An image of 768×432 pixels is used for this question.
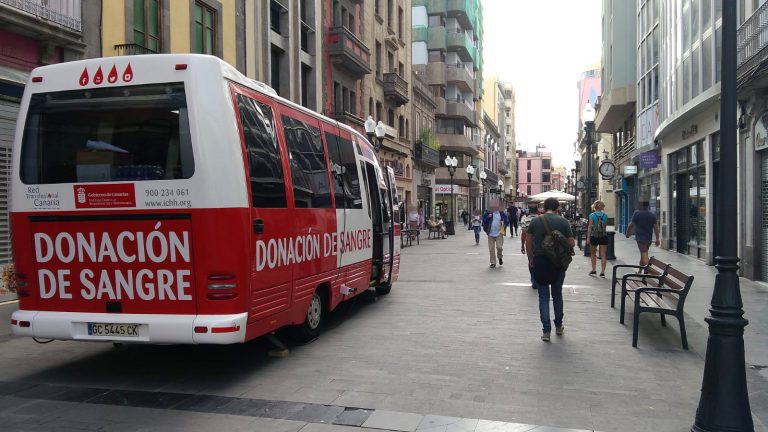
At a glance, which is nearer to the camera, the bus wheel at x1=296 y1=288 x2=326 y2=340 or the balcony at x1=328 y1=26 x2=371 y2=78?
the bus wheel at x1=296 y1=288 x2=326 y2=340

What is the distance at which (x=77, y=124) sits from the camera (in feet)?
18.5

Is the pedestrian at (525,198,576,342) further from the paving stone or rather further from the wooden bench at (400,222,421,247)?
the wooden bench at (400,222,421,247)

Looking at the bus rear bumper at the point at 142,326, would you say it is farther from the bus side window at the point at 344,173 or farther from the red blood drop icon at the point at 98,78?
the bus side window at the point at 344,173

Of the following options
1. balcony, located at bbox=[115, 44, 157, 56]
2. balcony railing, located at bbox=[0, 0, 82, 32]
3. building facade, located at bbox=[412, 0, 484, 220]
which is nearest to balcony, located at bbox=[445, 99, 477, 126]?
building facade, located at bbox=[412, 0, 484, 220]

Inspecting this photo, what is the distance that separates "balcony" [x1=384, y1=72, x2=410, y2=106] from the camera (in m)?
34.7

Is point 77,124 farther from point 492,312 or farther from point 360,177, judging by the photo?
point 492,312

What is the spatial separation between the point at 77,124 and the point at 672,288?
6.99m

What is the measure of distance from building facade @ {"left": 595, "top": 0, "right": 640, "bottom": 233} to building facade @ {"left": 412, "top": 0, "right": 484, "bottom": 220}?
46.8 feet

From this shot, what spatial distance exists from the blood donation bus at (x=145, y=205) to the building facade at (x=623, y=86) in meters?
22.7

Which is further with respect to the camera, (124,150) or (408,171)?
(408,171)

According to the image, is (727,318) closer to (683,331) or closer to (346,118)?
(683,331)

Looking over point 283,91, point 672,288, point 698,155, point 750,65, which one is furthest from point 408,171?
point 672,288

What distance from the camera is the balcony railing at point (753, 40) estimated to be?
10938mm

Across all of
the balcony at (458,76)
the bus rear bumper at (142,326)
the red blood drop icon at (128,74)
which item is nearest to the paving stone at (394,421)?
Result: the bus rear bumper at (142,326)
